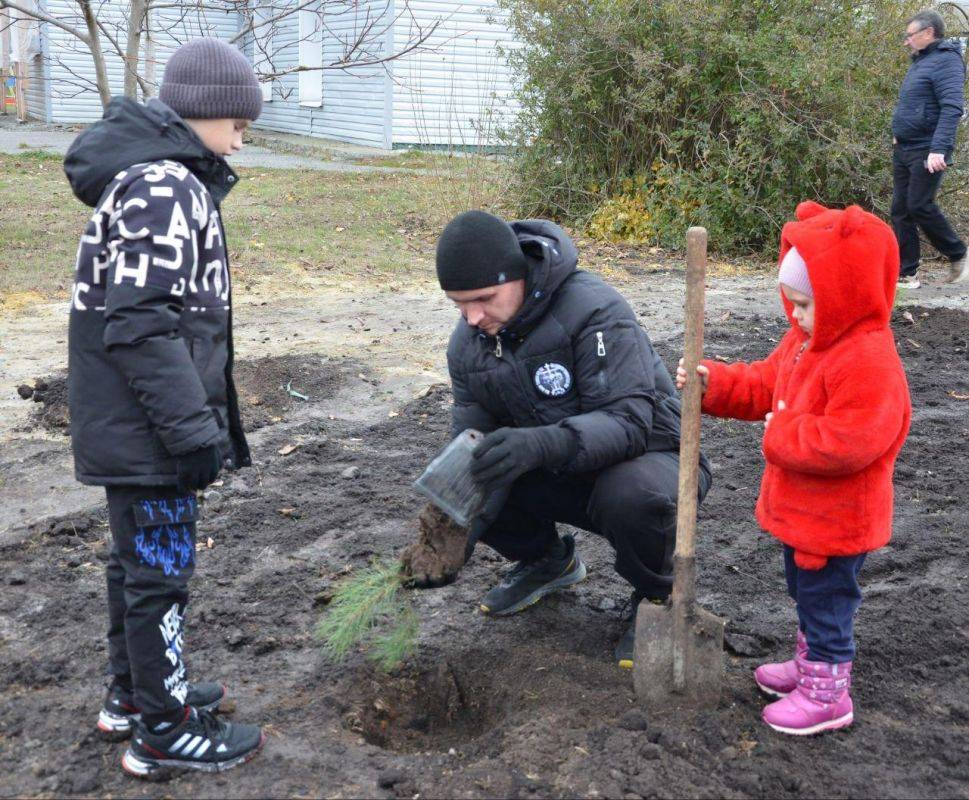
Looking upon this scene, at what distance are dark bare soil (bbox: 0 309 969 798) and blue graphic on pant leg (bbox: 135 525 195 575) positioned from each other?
57 centimetres

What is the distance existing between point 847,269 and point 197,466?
1.69m

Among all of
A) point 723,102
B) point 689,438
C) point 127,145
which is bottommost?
point 689,438

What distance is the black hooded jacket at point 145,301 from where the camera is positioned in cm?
237

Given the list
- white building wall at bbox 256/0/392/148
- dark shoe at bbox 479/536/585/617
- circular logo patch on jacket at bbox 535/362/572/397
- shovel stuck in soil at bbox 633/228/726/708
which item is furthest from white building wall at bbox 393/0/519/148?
shovel stuck in soil at bbox 633/228/726/708

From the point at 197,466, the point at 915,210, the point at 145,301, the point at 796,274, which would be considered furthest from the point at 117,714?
the point at 915,210

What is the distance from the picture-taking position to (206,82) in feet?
8.41

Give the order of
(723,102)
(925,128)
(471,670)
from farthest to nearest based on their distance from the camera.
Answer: (723,102) < (925,128) < (471,670)

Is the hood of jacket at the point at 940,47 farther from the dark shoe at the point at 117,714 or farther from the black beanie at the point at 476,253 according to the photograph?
the dark shoe at the point at 117,714

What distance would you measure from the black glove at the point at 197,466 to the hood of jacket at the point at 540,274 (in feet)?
3.55

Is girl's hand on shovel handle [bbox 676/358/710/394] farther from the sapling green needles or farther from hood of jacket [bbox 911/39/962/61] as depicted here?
hood of jacket [bbox 911/39/962/61]

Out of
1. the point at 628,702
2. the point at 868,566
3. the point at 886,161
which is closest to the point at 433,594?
the point at 628,702

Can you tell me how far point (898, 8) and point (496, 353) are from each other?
A: 933cm

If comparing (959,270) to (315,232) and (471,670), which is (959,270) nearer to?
(315,232)

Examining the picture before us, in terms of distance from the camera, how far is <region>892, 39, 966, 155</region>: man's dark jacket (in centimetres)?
832
